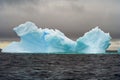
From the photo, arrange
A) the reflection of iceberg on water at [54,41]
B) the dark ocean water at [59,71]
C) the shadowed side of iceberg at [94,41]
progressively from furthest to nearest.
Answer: the shadowed side of iceberg at [94,41]
the reflection of iceberg on water at [54,41]
the dark ocean water at [59,71]

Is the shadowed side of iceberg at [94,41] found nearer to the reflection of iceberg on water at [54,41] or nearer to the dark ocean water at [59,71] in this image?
the reflection of iceberg on water at [54,41]

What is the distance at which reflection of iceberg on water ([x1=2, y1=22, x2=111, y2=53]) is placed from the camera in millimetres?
47031

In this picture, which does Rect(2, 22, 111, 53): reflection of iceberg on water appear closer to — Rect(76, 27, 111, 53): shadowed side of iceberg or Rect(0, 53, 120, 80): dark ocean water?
Rect(76, 27, 111, 53): shadowed side of iceberg

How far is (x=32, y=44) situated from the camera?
50500 mm

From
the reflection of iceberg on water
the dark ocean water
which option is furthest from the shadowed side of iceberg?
the dark ocean water

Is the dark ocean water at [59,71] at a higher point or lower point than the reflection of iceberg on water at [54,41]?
lower

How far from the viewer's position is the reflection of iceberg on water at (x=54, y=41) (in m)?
47.0

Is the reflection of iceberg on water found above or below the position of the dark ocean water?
above

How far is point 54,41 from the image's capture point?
4866 cm

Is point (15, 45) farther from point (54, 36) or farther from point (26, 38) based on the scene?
point (54, 36)

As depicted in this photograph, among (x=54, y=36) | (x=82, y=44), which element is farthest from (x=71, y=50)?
(x=54, y=36)

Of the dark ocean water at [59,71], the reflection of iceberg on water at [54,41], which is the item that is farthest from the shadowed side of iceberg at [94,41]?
the dark ocean water at [59,71]

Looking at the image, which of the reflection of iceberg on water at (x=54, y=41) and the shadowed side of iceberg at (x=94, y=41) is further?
the shadowed side of iceberg at (x=94, y=41)

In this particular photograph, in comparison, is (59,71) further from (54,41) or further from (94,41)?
(94,41)
